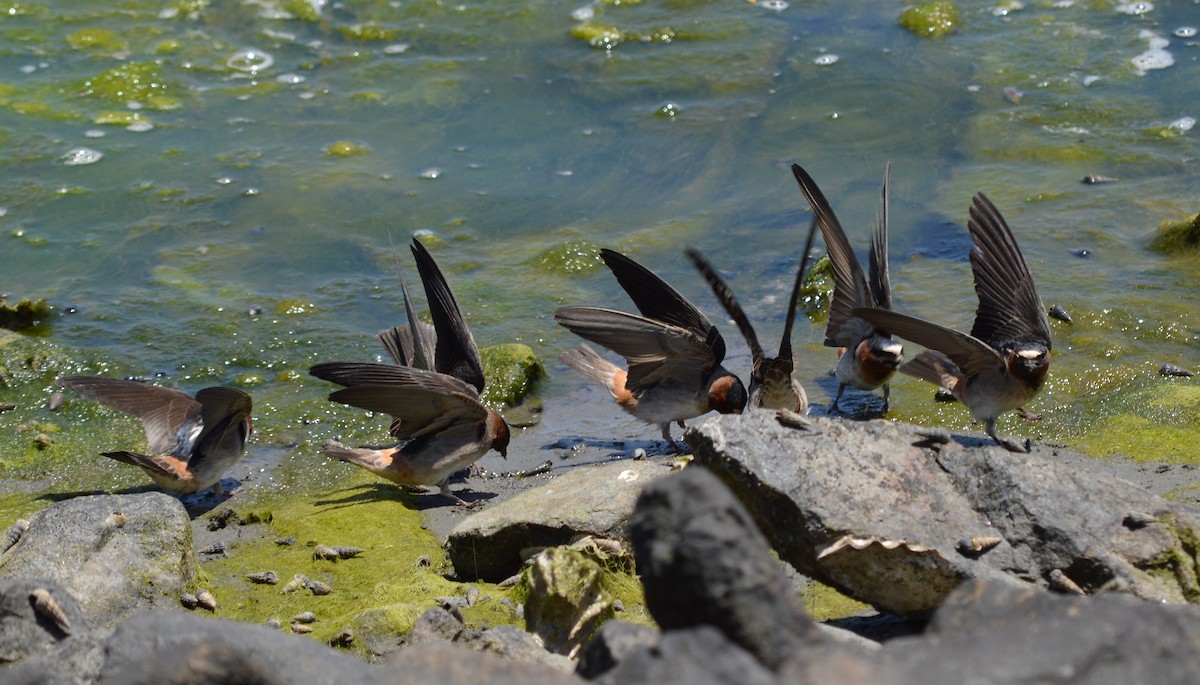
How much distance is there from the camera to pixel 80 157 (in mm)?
11984

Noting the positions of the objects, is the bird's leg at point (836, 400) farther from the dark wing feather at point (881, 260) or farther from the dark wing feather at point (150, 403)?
the dark wing feather at point (150, 403)

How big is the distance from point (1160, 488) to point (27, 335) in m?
7.38

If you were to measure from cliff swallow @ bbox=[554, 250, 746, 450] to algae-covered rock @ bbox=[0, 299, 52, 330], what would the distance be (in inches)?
170

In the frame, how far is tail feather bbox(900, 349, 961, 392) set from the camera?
7.39 meters

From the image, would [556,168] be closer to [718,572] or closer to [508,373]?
[508,373]

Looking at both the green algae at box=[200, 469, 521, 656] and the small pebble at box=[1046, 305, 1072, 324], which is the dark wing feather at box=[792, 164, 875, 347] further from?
the green algae at box=[200, 469, 521, 656]

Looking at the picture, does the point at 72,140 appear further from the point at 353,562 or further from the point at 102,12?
the point at 353,562

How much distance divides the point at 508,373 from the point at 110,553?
3319mm

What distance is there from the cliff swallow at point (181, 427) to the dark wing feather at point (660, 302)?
7.23ft

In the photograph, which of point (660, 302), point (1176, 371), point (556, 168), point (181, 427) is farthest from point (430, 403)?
point (556, 168)

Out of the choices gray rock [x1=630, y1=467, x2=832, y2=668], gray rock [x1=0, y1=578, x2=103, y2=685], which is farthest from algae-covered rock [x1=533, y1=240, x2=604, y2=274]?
gray rock [x1=630, y1=467, x2=832, y2=668]

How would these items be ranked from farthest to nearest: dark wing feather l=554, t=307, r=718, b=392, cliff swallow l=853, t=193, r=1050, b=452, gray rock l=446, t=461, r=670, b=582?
dark wing feather l=554, t=307, r=718, b=392
cliff swallow l=853, t=193, r=1050, b=452
gray rock l=446, t=461, r=670, b=582

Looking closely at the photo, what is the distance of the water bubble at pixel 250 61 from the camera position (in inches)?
541

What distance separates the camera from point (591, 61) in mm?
13625
